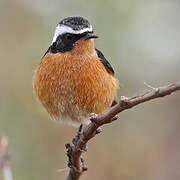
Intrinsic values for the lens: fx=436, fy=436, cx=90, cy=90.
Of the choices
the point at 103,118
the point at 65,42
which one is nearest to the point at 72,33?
the point at 65,42

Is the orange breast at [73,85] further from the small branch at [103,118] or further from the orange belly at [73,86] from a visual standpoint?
the small branch at [103,118]

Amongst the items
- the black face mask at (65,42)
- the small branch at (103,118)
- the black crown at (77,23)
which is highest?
the black crown at (77,23)

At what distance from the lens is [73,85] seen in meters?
5.41

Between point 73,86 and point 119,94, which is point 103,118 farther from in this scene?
point 119,94

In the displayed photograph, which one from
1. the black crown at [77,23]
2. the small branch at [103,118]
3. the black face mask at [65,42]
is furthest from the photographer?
the black face mask at [65,42]

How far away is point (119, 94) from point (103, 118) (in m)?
4.48

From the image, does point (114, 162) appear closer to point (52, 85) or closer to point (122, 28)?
point (122, 28)

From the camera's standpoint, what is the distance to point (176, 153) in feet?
26.7

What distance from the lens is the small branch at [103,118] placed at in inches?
132

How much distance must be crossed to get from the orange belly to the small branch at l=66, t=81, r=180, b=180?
81cm

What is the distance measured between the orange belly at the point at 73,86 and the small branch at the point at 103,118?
0.81 m

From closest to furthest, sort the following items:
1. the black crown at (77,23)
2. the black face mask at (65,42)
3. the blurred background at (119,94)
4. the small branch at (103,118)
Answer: the small branch at (103,118), the black crown at (77,23), the black face mask at (65,42), the blurred background at (119,94)

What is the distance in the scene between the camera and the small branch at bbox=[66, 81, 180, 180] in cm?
334

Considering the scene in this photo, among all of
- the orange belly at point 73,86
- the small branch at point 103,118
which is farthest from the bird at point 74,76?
the small branch at point 103,118
